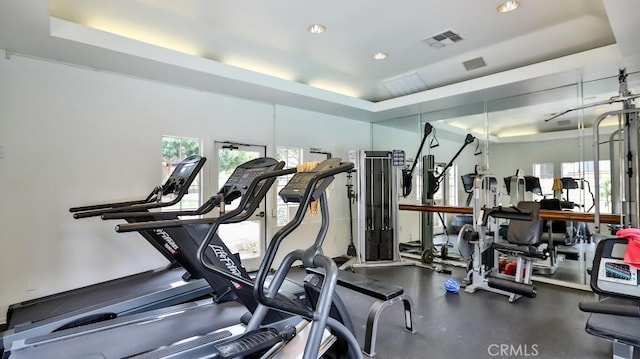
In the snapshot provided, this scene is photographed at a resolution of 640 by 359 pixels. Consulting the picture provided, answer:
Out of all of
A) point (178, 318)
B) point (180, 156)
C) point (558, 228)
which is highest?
point (180, 156)

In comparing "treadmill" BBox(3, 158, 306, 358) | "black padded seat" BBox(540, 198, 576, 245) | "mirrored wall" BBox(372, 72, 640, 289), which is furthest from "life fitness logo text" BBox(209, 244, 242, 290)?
"black padded seat" BBox(540, 198, 576, 245)

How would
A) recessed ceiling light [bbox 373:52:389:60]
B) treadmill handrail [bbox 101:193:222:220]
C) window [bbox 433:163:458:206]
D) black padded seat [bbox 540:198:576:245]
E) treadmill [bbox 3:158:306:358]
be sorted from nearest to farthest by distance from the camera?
treadmill [bbox 3:158:306:358] < treadmill handrail [bbox 101:193:222:220] < recessed ceiling light [bbox 373:52:389:60] < black padded seat [bbox 540:198:576:245] < window [bbox 433:163:458:206]

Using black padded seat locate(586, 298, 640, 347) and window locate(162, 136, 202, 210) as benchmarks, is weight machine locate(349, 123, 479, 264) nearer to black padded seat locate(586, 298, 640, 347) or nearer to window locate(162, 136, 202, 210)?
window locate(162, 136, 202, 210)

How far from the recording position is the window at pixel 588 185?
171 inches

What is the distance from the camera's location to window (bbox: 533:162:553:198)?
15.9 feet

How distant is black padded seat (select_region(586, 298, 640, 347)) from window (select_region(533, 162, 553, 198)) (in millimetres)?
2766

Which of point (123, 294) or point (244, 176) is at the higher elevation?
point (244, 176)

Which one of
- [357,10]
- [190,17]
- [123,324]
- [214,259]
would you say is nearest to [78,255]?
[123,324]

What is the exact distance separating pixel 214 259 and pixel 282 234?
4.81 ft

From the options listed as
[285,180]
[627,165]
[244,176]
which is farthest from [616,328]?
[285,180]

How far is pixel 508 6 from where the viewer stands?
325 centimetres

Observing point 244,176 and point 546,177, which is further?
point 546,177

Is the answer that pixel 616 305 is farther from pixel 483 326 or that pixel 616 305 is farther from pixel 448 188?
pixel 448 188

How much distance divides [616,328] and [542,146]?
3.39 metres
